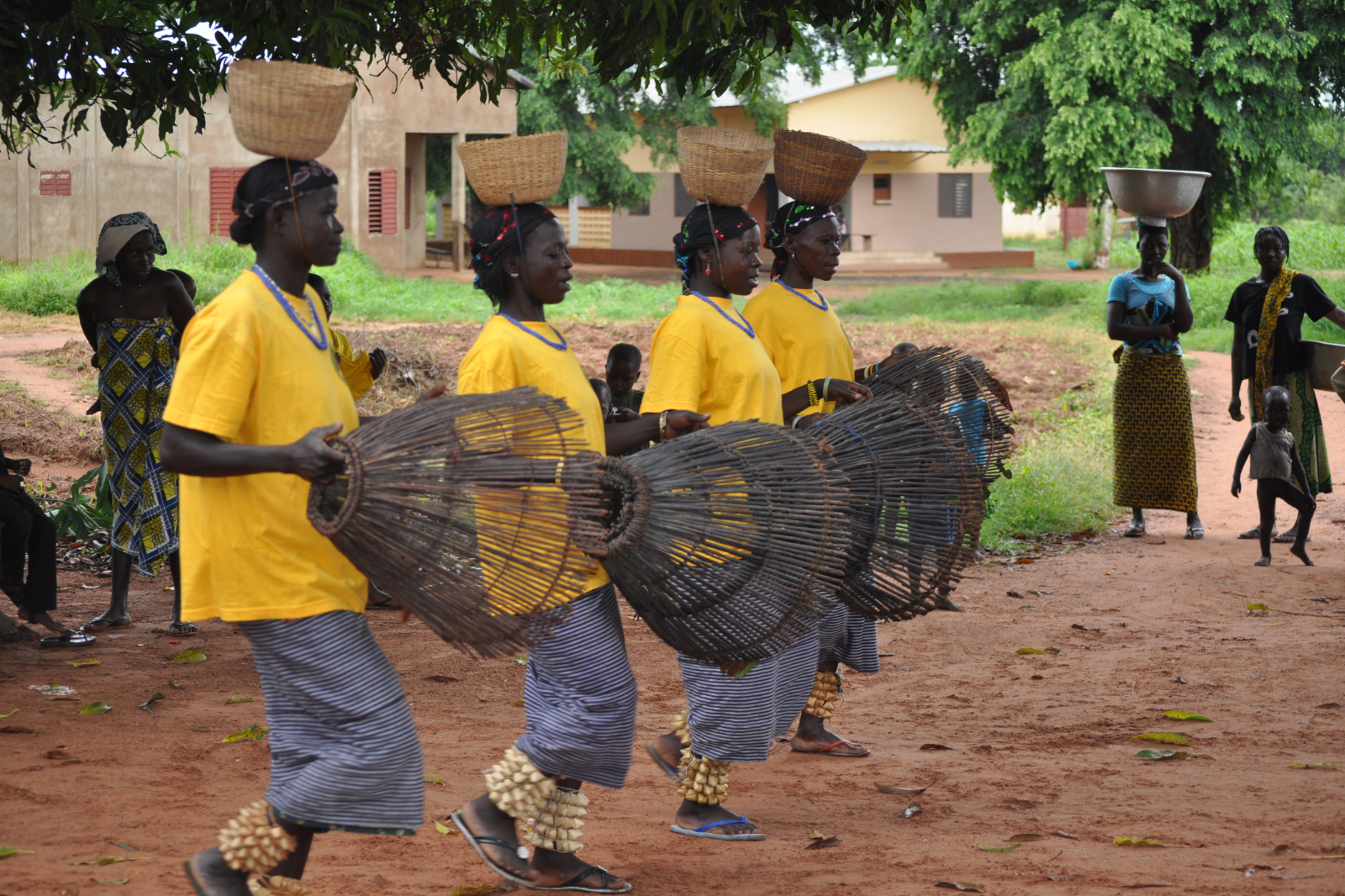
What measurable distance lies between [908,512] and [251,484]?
216 cm

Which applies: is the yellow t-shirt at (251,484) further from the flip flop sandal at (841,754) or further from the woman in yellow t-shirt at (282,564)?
the flip flop sandal at (841,754)

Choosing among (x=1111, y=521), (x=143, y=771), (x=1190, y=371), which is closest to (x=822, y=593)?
(x=143, y=771)

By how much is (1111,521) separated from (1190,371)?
761cm

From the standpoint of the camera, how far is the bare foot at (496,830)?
3.31 metres

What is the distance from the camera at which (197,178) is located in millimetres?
22406

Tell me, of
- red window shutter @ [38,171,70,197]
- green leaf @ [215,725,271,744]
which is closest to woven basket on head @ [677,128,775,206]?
green leaf @ [215,725,271,744]

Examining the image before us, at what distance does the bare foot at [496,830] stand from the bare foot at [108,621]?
3605 millimetres

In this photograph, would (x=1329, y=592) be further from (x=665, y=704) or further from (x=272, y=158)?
(x=272, y=158)

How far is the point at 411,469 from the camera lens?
2.70 metres

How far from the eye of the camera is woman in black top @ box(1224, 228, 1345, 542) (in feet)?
25.9

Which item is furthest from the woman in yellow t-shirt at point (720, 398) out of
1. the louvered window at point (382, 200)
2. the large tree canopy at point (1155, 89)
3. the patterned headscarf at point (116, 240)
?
the louvered window at point (382, 200)

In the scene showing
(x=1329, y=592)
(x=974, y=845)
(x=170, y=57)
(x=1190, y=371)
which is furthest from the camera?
(x=1190, y=371)

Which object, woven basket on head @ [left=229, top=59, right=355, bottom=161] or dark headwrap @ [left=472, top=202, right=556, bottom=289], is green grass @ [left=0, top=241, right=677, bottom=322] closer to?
dark headwrap @ [left=472, top=202, right=556, bottom=289]

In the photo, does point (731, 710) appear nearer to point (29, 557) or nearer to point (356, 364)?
point (356, 364)
